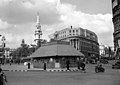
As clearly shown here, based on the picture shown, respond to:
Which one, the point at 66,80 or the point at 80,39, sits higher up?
the point at 80,39

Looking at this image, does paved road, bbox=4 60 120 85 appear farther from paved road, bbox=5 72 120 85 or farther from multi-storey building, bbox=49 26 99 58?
multi-storey building, bbox=49 26 99 58

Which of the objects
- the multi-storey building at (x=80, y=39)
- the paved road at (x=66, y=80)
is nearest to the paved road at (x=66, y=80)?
the paved road at (x=66, y=80)

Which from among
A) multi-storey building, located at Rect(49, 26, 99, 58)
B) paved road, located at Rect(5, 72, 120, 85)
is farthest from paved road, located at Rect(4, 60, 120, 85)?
multi-storey building, located at Rect(49, 26, 99, 58)

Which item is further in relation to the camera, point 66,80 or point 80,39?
point 80,39

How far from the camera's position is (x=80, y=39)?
138 meters

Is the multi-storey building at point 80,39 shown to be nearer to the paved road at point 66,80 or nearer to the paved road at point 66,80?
the paved road at point 66,80

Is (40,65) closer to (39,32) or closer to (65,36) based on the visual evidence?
(65,36)

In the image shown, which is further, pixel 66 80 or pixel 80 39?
pixel 80 39

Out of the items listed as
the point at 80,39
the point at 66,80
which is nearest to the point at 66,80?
the point at 66,80

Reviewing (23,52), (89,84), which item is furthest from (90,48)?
(89,84)

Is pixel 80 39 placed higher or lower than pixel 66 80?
higher

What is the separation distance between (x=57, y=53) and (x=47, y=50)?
4755 millimetres

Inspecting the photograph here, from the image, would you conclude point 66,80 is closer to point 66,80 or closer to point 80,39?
point 66,80

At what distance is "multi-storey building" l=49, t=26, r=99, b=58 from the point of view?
13512 centimetres
